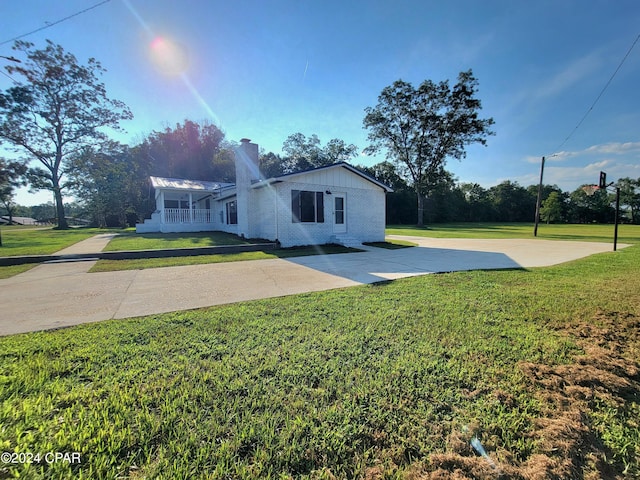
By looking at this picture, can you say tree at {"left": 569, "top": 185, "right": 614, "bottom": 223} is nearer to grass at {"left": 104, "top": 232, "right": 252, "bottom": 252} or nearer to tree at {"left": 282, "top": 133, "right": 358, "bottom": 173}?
tree at {"left": 282, "top": 133, "right": 358, "bottom": 173}

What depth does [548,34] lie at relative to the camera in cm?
1030

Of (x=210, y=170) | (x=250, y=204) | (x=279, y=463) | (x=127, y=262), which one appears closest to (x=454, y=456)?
(x=279, y=463)

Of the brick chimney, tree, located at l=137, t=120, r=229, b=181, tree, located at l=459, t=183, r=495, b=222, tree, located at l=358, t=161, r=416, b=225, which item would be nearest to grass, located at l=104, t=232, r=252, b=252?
the brick chimney

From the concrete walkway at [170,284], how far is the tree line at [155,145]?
963 inches

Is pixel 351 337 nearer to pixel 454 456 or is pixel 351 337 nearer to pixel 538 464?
pixel 454 456

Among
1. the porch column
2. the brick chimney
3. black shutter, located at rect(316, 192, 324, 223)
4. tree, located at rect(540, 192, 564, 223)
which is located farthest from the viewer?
tree, located at rect(540, 192, 564, 223)

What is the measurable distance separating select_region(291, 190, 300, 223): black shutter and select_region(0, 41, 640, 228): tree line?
866 inches

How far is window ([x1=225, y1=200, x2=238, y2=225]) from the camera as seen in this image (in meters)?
16.0

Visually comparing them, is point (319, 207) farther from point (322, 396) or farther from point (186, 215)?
point (186, 215)

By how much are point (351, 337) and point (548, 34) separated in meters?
14.1

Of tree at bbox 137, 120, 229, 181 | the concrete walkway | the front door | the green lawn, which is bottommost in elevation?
the concrete walkway

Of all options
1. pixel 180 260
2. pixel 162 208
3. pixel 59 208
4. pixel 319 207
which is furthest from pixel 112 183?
pixel 180 260

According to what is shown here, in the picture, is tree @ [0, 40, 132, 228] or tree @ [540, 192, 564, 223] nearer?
tree @ [0, 40, 132, 228]

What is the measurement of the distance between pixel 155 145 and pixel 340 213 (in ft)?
97.6
